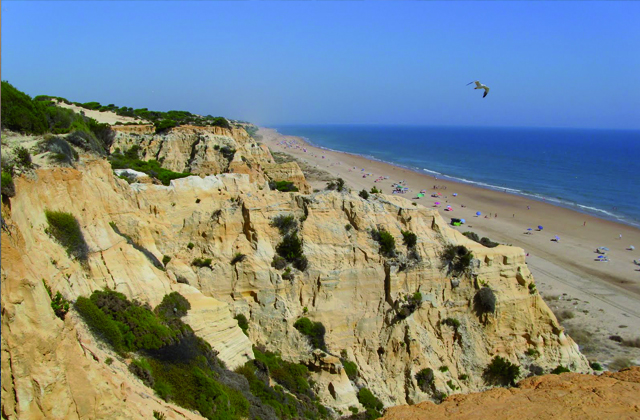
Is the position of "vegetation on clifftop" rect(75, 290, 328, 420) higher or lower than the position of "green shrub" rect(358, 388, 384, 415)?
higher

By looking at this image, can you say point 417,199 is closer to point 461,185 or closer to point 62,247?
point 461,185

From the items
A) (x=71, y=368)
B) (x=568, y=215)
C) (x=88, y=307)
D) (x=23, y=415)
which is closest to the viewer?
(x=23, y=415)

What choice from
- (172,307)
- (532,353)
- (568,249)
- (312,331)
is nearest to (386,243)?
(312,331)

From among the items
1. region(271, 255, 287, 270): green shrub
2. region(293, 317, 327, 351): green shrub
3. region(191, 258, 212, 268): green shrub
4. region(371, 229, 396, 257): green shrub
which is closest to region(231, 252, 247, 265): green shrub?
region(191, 258, 212, 268): green shrub

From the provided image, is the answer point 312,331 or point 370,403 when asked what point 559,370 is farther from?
point 312,331

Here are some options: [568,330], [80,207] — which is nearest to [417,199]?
[568,330]

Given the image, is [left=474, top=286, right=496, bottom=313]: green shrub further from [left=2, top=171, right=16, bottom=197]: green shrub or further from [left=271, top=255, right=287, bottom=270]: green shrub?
[left=2, top=171, right=16, bottom=197]: green shrub

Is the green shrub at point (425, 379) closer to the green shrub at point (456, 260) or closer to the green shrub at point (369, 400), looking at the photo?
the green shrub at point (369, 400)

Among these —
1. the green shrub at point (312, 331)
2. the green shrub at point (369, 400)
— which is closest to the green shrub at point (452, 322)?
the green shrub at point (369, 400)
